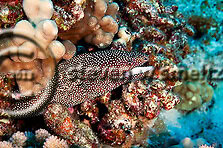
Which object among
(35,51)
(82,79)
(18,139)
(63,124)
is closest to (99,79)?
(82,79)

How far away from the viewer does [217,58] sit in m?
7.24

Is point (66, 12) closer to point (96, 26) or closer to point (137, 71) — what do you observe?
point (96, 26)

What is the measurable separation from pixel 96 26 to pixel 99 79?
1095 mm

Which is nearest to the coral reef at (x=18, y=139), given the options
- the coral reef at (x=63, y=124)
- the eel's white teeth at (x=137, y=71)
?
the coral reef at (x=63, y=124)

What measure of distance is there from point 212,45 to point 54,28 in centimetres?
628

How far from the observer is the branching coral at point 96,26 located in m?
3.95

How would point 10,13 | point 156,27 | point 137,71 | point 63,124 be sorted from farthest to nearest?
1. point 156,27
2. point 137,71
3. point 63,124
4. point 10,13

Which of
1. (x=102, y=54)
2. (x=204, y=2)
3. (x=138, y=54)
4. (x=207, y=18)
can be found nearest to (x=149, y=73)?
(x=138, y=54)

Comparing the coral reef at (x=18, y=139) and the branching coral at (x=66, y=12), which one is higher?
the branching coral at (x=66, y=12)

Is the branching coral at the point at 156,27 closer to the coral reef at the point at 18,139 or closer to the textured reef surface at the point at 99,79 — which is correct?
the textured reef surface at the point at 99,79

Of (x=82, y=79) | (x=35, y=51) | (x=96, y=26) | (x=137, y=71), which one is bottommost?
(x=82, y=79)

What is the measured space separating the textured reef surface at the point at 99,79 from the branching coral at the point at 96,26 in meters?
0.02

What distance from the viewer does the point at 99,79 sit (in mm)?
3914

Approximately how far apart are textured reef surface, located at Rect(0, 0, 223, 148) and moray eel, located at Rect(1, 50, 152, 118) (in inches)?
0.7
